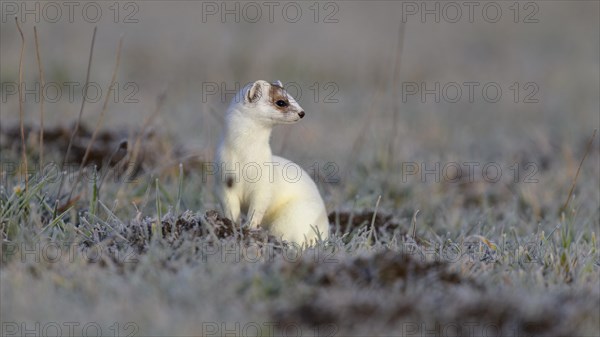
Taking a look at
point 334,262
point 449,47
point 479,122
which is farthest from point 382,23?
point 334,262

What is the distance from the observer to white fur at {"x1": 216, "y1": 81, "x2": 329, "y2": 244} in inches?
170

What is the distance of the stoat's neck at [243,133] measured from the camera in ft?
14.2

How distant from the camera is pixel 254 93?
429cm

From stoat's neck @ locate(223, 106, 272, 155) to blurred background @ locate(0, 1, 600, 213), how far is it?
152 cm
